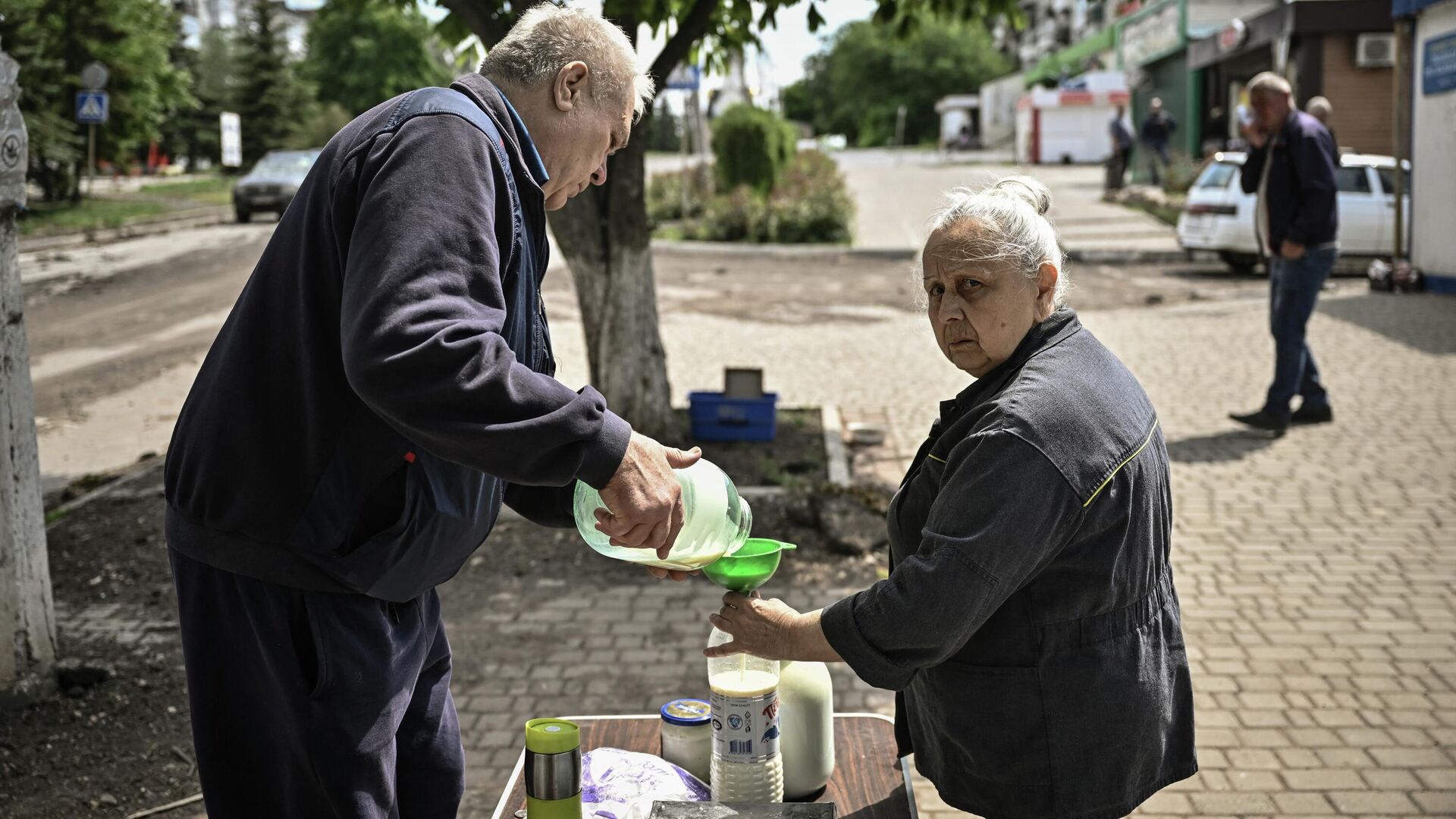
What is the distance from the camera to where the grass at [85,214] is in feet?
87.7

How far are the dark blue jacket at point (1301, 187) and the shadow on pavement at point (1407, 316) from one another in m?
4.09

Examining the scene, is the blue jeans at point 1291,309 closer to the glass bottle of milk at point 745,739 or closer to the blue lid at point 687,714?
the blue lid at point 687,714

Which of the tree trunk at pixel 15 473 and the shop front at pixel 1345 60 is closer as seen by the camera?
the tree trunk at pixel 15 473

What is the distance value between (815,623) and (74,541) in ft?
19.0

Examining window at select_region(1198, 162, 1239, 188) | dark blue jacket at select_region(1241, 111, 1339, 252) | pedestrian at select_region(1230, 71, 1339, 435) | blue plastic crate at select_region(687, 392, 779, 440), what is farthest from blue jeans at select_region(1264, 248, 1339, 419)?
window at select_region(1198, 162, 1239, 188)

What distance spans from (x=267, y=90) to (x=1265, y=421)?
5225 cm

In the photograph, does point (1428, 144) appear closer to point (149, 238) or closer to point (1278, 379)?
point (1278, 379)

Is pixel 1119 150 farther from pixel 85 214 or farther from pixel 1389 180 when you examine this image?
pixel 85 214

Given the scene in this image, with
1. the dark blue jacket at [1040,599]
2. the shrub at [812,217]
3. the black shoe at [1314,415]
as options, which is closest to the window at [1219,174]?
the shrub at [812,217]

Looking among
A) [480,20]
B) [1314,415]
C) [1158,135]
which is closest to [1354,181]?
[1314,415]

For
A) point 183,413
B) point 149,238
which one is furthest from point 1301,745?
point 149,238

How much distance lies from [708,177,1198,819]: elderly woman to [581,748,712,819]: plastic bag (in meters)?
0.38

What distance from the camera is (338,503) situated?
2223mm

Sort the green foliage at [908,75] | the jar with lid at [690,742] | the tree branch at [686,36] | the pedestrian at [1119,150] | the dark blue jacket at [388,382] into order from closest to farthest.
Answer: the dark blue jacket at [388,382] < the jar with lid at [690,742] < the tree branch at [686,36] < the pedestrian at [1119,150] < the green foliage at [908,75]
